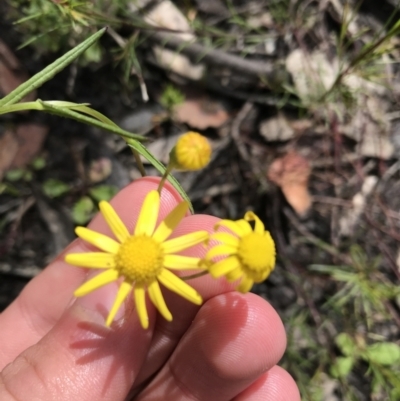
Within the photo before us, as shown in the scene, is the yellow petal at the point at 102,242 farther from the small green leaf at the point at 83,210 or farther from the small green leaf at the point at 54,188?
the small green leaf at the point at 54,188

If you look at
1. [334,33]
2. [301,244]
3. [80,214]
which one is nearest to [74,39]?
[80,214]

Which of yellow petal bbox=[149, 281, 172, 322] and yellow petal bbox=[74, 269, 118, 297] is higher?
yellow petal bbox=[74, 269, 118, 297]

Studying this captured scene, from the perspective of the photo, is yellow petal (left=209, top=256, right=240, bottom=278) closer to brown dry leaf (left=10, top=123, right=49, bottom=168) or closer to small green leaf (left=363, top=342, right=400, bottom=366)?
small green leaf (left=363, top=342, right=400, bottom=366)

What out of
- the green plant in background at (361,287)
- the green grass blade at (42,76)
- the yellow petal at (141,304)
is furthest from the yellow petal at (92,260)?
the green plant in background at (361,287)

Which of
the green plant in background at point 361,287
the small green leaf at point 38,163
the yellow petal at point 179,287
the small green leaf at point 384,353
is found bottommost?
the small green leaf at point 384,353

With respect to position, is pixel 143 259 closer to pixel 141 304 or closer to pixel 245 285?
pixel 141 304

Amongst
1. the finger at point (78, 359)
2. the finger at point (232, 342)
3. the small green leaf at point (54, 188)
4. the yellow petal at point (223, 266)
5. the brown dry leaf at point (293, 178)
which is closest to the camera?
the yellow petal at point (223, 266)

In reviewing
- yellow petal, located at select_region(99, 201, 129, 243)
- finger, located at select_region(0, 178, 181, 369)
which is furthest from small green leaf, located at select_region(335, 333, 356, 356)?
yellow petal, located at select_region(99, 201, 129, 243)

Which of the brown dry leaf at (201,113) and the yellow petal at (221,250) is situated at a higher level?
the yellow petal at (221,250)
